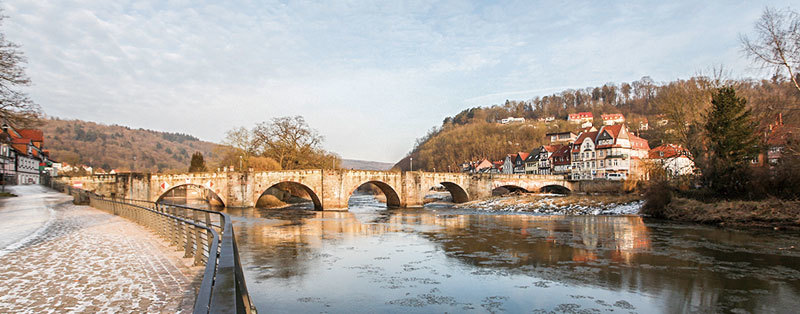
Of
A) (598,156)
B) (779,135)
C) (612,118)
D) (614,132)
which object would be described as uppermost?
(612,118)

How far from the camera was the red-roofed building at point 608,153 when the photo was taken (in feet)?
200

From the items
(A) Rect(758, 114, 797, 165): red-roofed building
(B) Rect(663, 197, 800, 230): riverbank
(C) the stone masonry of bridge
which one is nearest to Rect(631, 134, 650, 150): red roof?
(C) the stone masonry of bridge

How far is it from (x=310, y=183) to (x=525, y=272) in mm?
28226

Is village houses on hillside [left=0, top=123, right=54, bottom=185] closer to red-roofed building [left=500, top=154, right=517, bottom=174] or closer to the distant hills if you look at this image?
the distant hills

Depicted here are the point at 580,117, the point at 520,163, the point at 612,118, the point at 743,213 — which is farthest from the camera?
the point at 580,117

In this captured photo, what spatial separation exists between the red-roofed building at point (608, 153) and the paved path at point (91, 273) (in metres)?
54.6

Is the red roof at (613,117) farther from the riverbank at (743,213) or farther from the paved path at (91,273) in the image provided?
the paved path at (91,273)

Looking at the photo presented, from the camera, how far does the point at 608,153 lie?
62.2 m

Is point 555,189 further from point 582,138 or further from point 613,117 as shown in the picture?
point 613,117

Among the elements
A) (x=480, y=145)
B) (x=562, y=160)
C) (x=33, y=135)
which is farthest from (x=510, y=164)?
(x=33, y=135)

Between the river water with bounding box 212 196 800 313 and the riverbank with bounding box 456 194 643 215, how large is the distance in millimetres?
12529

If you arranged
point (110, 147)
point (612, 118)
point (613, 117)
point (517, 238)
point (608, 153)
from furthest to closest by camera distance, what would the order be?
1. point (110, 147)
2. point (613, 117)
3. point (612, 118)
4. point (608, 153)
5. point (517, 238)

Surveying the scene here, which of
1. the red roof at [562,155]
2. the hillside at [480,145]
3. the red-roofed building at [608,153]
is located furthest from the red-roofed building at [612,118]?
the red-roofed building at [608,153]

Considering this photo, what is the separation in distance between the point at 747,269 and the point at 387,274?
891 cm
